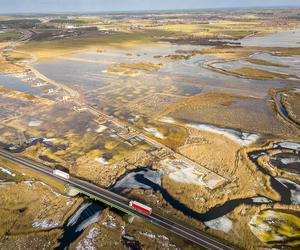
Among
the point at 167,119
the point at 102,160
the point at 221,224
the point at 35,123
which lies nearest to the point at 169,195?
the point at 221,224

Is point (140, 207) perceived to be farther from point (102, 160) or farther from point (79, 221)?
point (102, 160)

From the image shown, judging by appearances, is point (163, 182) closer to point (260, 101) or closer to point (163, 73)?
point (260, 101)

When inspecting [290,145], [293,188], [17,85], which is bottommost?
[17,85]

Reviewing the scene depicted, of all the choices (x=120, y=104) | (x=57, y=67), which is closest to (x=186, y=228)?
(x=120, y=104)

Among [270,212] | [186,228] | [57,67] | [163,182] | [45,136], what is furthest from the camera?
[57,67]

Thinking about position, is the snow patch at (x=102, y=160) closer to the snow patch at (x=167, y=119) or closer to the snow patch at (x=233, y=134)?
the snow patch at (x=167, y=119)

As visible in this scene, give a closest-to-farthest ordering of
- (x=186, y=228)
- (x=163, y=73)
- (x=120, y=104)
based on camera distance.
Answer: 1. (x=186, y=228)
2. (x=120, y=104)
3. (x=163, y=73)

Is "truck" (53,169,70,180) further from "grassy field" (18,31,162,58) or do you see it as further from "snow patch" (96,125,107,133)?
"grassy field" (18,31,162,58)
